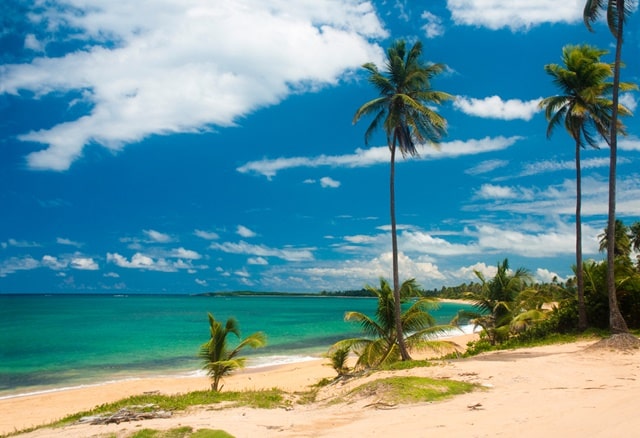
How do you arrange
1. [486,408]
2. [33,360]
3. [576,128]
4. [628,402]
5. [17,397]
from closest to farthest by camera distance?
1. [628,402]
2. [486,408]
3. [576,128]
4. [17,397]
5. [33,360]

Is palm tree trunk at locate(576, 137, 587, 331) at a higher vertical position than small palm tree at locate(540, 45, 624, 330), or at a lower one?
lower

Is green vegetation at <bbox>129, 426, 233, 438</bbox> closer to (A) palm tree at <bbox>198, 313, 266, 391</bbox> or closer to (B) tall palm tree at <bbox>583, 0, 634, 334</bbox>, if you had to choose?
(A) palm tree at <bbox>198, 313, 266, 391</bbox>

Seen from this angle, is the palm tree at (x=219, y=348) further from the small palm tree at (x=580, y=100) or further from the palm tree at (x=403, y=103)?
the small palm tree at (x=580, y=100)

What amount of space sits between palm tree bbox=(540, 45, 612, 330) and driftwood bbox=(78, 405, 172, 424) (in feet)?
51.1

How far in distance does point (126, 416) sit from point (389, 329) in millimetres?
10542

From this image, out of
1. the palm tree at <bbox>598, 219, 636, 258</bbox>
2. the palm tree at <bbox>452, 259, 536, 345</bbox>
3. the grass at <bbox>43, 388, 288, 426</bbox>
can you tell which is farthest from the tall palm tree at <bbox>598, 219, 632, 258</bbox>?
the grass at <bbox>43, 388, 288, 426</bbox>

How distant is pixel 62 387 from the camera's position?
77.3 feet

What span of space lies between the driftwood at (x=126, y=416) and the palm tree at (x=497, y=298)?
14966mm

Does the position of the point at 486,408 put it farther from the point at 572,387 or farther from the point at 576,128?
the point at 576,128

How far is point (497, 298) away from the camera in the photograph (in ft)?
71.5

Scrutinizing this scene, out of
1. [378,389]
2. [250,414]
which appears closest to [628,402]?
[378,389]

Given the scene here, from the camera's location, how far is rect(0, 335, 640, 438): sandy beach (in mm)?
6562

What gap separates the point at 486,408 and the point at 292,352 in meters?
29.8

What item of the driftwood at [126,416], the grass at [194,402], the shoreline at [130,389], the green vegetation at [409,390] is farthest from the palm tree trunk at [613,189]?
the driftwood at [126,416]
